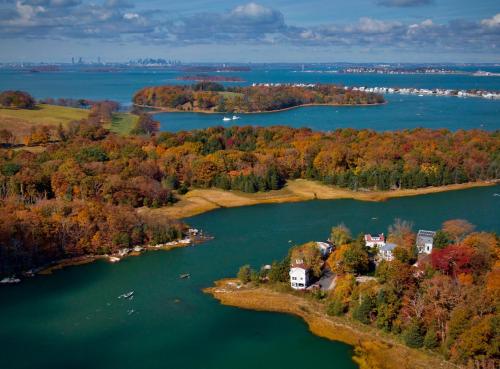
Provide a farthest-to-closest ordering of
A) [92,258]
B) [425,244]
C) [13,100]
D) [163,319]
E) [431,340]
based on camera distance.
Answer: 1. [13,100]
2. [92,258]
3. [425,244]
4. [163,319]
5. [431,340]

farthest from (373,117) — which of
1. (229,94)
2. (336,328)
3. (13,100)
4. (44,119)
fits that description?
(336,328)

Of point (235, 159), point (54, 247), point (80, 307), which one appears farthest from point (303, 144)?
point (80, 307)

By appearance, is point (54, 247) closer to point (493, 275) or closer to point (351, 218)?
point (351, 218)

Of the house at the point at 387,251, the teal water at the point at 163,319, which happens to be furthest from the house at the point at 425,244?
the teal water at the point at 163,319

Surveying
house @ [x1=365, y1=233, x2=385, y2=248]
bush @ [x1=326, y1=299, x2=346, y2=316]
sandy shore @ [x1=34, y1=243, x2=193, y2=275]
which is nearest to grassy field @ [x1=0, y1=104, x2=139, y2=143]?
sandy shore @ [x1=34, y1=243, x2=193, y2=275]

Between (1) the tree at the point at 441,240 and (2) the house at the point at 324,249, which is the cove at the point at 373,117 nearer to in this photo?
(2) the house at the point at 324,249

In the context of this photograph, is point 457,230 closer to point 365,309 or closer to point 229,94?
point 365,309
